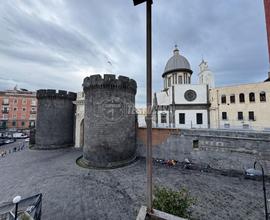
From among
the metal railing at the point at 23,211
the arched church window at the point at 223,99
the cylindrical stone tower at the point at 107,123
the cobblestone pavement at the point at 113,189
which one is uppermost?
the arched church window at the point at 223,99

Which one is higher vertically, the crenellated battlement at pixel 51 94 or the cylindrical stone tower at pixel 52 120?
the crenellated battlement at pixel 51 94

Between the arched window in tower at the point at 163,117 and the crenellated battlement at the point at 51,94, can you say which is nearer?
the crenellated battlement at the point at 51,94

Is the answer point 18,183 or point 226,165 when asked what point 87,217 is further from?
point 226,165

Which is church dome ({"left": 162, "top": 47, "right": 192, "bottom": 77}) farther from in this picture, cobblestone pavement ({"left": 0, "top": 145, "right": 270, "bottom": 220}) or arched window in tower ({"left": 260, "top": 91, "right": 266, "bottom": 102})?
cobblestone pavement ({"left": 0, "top": 145, "right": 270, "bottom": 220})

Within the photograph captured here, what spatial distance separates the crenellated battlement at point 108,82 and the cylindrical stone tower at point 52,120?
281 inches

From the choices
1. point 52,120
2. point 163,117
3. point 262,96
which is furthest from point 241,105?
point 52,120

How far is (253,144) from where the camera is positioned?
30.1 ft

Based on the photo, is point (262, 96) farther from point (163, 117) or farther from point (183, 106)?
point (163, 117)

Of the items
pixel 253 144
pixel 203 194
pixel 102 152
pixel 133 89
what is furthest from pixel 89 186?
pixel 253 144

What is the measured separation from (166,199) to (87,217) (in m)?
3.43

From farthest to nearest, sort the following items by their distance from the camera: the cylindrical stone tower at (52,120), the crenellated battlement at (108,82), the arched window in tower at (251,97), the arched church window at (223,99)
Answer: the arched church window at (223,99) < the arched window in tower at (251,97) < the cylindrical stone tower at (52,120) < the crenellated battlement at (108,82)

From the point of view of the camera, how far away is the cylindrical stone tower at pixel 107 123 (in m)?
10.9

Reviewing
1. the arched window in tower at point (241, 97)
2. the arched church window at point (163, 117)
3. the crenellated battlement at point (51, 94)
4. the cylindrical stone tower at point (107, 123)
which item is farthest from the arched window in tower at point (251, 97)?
the crenellated battlement at point (51, 94)

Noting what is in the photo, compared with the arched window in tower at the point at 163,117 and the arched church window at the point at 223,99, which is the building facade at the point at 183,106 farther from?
the arched church window at the point at 223,99
